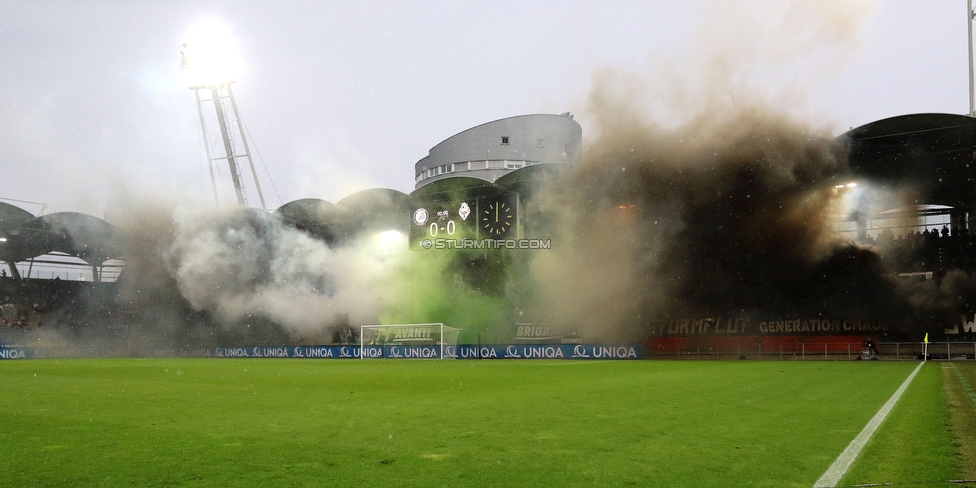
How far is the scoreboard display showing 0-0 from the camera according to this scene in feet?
144

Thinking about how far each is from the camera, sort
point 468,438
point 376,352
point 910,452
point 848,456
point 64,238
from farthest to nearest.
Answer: point 64,238, point 376,352, point 468,438, point 910,452, point 848,456

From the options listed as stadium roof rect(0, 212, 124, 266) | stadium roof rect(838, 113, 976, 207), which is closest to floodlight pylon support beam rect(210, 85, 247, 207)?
stadium roof rect(0, 212, 124, 266)

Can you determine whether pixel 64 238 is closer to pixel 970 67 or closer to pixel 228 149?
pixel 228 149

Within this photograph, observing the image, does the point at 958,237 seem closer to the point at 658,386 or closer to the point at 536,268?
the point at 536,268

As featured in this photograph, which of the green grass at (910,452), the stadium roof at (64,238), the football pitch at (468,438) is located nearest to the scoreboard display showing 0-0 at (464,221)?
the stadium roof at (64,238)

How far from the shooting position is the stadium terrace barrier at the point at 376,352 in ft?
145

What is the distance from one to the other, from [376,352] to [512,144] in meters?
30.4

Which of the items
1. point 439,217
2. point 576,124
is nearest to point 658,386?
point 439,217

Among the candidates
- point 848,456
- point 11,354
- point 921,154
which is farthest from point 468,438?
point 11,354

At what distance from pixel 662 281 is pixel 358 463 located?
4399 centimetres

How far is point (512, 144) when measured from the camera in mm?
72625

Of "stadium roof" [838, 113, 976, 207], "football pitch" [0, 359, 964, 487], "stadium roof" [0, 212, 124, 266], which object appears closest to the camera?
"football pitch" [0, 359, 964, 487]

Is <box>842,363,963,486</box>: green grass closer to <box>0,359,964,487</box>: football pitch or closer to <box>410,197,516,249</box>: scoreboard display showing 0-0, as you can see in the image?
<box>0,359,964,487</box>: football pitch

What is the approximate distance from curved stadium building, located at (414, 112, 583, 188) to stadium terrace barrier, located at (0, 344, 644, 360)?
1033 inches
